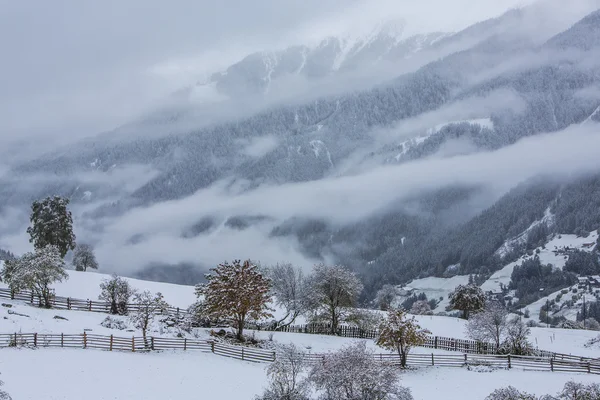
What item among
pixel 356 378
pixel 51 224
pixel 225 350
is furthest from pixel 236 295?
pixel 51 224

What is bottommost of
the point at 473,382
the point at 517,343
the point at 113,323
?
the point at 473,382

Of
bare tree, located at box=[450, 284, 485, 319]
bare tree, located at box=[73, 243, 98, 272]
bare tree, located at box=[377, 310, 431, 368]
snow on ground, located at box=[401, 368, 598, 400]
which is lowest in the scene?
snow on ground, located at box=[401, 368, 598, 400]

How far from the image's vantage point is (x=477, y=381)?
4841cm

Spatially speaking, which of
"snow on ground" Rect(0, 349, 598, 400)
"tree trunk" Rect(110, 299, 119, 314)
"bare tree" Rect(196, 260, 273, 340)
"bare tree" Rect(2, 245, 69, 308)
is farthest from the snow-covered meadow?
"bare tree" Rect(196, 260, 273, 340)

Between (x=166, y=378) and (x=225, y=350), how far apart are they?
411 inches

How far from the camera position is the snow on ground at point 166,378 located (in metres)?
37.7

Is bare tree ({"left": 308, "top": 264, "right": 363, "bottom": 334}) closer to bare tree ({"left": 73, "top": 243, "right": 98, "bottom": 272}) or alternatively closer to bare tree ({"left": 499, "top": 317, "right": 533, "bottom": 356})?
bare tree ({"left": 499, "top": 317, "right": 533, "bottom": 356})

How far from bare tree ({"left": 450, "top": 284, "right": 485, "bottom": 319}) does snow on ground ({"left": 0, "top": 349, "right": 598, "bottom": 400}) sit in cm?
4381

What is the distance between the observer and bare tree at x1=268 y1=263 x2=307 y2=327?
74188mm

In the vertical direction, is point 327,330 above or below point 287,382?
above

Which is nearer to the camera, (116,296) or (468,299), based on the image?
(116,296)

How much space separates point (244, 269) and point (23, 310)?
2144 cm

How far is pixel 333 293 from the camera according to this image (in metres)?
73.6

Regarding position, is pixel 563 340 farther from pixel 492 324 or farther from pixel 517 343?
pixel 517 343
